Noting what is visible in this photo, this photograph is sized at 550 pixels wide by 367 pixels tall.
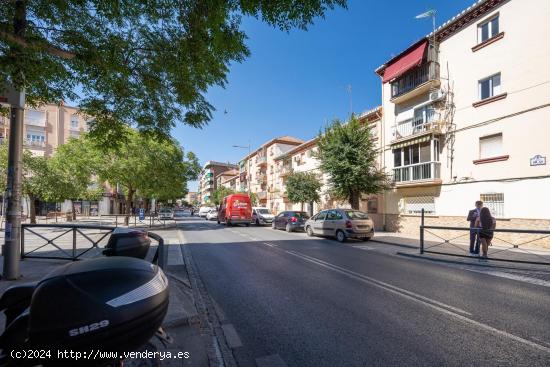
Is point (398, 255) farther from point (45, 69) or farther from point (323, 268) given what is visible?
point (45, 69)

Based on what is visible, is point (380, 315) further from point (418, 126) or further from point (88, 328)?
point (418, 126)

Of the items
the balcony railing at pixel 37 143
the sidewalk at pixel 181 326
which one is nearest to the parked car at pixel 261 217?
the sidewalk at pixel 181 326

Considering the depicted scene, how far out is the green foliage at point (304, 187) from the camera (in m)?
24.7

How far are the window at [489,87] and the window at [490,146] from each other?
2027 millimetres

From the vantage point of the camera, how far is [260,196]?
149ft

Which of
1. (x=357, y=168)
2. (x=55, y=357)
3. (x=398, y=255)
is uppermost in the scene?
(x=357, y=168)

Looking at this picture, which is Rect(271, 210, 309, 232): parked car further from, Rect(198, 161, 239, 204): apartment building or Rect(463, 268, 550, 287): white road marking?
Rect(198, 161, 239, 204): apartment building

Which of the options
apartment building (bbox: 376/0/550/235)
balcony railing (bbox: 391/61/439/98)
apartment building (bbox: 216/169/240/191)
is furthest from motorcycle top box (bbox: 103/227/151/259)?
apartment building (bbox: 216/169/240/191)

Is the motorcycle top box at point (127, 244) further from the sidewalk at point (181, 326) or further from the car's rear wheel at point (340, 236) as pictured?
the car's rear wheel at point (340, 236)

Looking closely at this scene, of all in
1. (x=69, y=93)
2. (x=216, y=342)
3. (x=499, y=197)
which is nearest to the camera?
(x=216, y=342)

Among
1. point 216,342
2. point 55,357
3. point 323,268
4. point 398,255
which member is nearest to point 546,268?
point 398,255

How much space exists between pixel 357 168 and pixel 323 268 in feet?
34.2

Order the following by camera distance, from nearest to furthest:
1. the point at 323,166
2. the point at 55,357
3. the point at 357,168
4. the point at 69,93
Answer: the point at 55,357
the point at 69,93
the point at 357,168
the point at 323,166

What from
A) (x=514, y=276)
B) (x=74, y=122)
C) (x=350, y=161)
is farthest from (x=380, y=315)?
(x=74, y=122)
